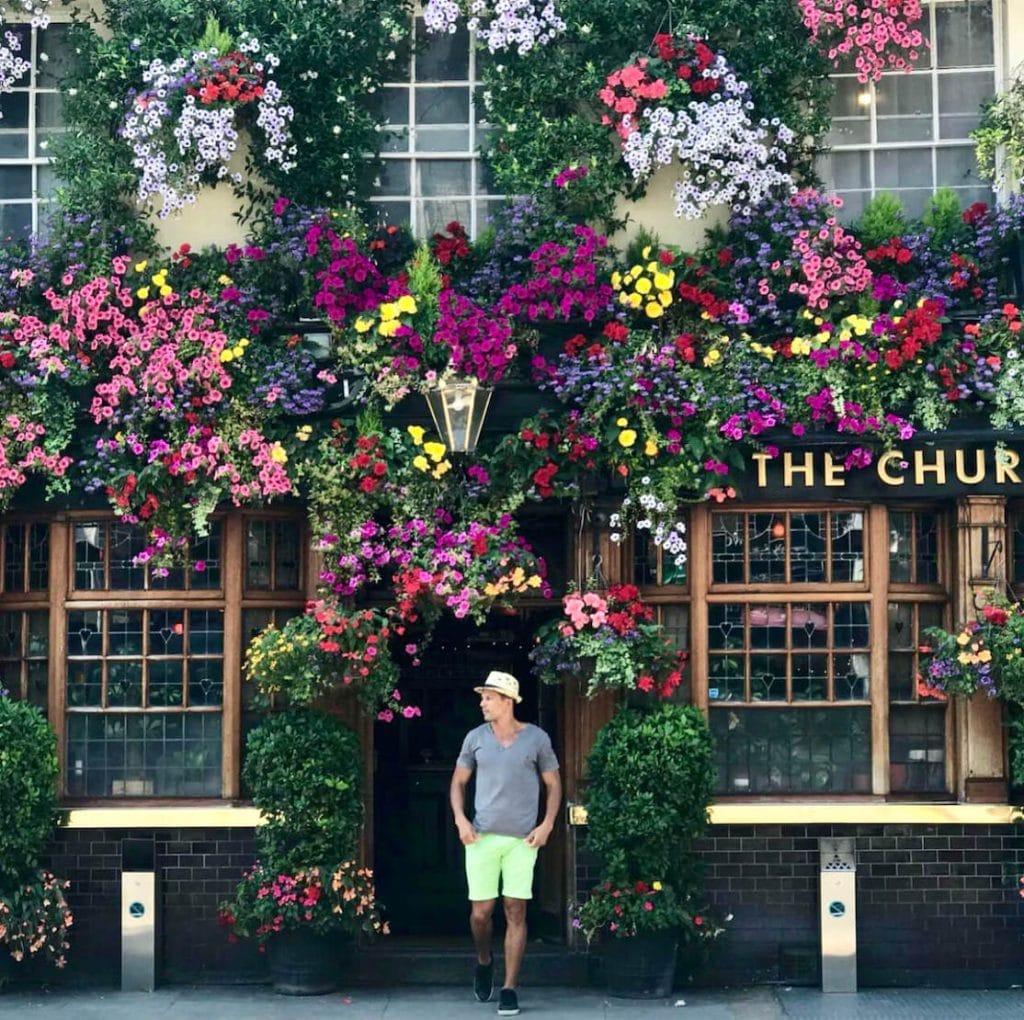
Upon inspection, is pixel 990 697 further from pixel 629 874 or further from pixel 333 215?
pixel 333 215

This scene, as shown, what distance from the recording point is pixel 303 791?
10.9 metres

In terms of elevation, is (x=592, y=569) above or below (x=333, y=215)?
below

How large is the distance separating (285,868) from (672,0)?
5826mm

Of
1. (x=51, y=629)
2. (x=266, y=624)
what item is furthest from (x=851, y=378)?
(x=51, y=629)

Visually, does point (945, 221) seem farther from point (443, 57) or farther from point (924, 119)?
point (443, 57)

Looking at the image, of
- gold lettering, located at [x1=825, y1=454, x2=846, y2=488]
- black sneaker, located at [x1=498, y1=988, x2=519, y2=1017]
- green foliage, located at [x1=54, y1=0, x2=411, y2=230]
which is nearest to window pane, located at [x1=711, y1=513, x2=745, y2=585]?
gold lettering, located at [x1=825, y1=454, x2=846, y2=488]

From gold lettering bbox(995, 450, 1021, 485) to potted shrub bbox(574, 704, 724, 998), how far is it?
2.32 metres

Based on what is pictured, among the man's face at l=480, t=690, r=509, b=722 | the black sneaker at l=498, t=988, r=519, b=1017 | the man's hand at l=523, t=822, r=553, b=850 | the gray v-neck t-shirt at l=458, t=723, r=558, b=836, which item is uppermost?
the man's face at l=480, t=690, r=509, b=722

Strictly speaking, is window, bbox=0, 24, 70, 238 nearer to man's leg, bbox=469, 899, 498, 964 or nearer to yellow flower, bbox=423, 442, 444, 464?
yellow flower, bbox=423, 442, 444, 464

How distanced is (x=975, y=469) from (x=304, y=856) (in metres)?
4.63

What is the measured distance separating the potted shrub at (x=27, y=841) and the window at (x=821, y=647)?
4070mm

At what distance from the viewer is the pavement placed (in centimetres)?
1055

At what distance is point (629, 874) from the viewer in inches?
427

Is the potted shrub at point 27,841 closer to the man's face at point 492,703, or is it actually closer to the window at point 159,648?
the window at point 159,648
